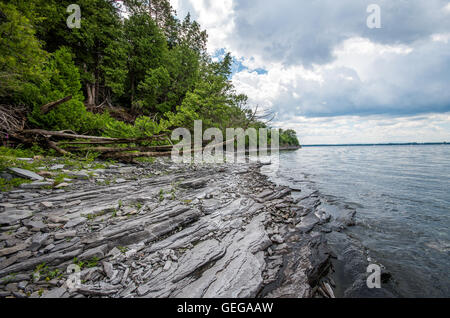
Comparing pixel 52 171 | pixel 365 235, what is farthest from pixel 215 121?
pixel 365 235

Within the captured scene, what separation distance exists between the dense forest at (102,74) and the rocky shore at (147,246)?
6.37 metres

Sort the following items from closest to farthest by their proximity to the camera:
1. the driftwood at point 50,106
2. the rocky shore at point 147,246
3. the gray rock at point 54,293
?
1. the gray rock at point 54,293
2. the rocky shore at point 147,246
3. the driftwood at point 50,106

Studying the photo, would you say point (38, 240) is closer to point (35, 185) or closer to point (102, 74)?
point (35, 185)

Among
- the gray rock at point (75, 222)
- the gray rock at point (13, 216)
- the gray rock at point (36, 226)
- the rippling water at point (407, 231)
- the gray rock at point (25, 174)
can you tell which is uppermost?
the gray rock at point (25, 174)

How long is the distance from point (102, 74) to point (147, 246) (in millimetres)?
31492

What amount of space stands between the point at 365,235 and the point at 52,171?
515 inches

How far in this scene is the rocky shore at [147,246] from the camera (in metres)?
2.81

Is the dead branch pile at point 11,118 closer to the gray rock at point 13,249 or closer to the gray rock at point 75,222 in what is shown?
the gray rock at point 75,222

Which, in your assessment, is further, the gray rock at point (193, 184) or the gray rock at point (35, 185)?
the gray rock at point (193, 184)

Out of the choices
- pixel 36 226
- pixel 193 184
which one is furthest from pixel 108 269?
pixel 193 184

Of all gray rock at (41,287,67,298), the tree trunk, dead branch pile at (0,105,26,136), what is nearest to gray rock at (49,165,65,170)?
dead branch pile at (0,105,26,136)

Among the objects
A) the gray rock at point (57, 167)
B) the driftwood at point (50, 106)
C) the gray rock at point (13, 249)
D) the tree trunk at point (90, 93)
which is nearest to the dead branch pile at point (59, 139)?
the driftwood at point (50, 106)

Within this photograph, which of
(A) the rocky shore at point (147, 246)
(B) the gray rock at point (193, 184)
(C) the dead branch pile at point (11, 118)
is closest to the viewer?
(A) the rocky shore at point (147, 246)
